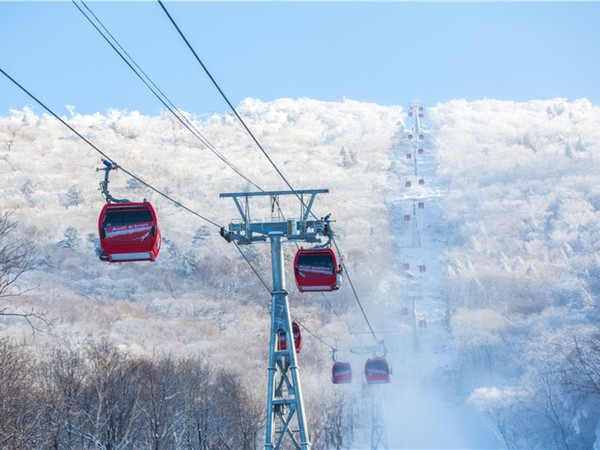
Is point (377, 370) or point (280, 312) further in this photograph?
point (377, 370)

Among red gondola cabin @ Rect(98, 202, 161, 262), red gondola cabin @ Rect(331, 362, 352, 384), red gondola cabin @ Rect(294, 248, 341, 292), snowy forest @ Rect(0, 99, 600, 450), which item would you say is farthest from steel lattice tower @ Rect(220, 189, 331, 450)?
red gondola cabin @ Rect(331, 362, 352, 384)

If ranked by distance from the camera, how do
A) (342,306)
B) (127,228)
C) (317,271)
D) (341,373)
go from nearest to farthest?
1. (127,228)
2. (317,271)
3. (341,373)
4. (342,306)

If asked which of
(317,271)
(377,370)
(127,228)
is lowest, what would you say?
(377,370)

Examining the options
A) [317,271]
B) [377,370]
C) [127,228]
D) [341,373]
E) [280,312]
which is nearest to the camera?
[127,228]

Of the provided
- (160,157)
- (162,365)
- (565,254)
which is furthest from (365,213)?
(162,365)

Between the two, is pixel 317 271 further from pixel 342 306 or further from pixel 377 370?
pixel 342 306

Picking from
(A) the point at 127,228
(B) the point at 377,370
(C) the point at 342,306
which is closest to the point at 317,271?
(A) the point at 127,228

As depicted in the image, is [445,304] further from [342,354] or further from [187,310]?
[187,310]
